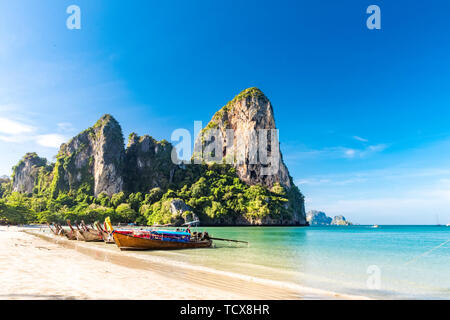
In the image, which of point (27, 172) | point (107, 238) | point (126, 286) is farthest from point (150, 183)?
point (126, 286)

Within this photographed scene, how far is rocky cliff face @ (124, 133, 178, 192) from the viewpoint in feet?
342

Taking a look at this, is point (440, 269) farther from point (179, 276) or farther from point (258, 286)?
point (179, 276)

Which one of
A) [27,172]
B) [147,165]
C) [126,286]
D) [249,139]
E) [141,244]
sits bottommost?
[141,244]

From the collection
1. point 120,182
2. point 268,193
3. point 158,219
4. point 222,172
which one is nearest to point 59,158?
point 120,182

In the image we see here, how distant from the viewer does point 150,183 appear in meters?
104

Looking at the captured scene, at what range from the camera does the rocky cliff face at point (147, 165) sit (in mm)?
104312

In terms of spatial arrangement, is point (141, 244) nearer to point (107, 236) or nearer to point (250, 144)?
point (107, 236)

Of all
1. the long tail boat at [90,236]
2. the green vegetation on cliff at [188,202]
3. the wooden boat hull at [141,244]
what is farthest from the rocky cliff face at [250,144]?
the wooden boat hull at [141,244]

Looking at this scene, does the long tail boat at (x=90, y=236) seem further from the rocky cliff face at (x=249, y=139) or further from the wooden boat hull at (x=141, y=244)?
the rocky cliff face at (x=249, y=139)

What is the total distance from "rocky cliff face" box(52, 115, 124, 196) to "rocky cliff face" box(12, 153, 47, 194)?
17.1 metres

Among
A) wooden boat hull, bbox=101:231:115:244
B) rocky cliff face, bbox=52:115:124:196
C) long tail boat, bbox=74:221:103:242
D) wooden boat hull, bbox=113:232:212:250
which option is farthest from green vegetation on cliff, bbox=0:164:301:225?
wooden boat hull, bbox=113:232:212:250

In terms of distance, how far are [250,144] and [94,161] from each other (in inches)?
2630

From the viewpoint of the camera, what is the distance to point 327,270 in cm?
1316
